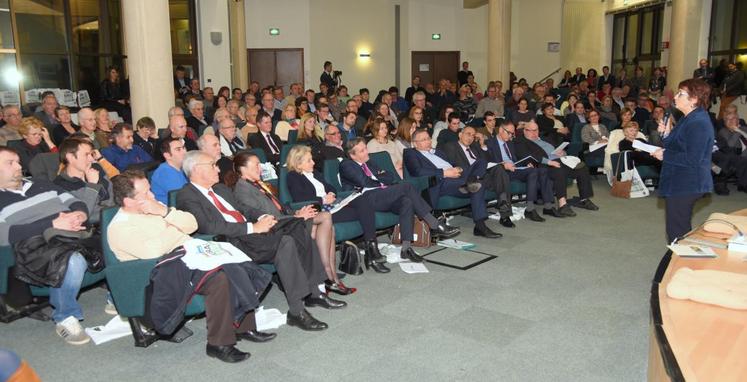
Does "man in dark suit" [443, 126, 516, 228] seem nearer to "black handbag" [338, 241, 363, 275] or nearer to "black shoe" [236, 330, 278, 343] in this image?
"black handbag" [338, 241, 363, 275]

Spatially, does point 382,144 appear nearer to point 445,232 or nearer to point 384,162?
point 384,162

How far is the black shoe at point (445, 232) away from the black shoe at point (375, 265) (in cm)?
93

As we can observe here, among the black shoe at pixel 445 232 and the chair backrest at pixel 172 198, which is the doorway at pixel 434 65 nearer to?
the black shoe at pixel 445 232

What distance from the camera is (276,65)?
55.3ft

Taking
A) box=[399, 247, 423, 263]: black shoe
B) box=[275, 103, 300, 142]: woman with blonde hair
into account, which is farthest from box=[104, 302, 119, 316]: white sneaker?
box=[275, 103, 300, 142]: woman with blonde hair

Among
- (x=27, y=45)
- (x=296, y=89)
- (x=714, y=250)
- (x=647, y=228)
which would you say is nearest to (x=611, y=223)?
(x=647, y=228)

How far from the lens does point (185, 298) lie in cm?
338

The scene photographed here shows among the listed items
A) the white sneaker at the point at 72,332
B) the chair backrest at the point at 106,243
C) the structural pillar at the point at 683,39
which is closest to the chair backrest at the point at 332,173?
the chair backrest at the point at 106,243

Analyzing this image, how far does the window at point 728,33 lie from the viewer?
42.0 feet

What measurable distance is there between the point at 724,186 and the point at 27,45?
10806 millimetres

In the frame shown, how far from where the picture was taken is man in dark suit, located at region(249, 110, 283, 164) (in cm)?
743

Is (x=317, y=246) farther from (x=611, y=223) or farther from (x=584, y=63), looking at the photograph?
(x=584, y=63)

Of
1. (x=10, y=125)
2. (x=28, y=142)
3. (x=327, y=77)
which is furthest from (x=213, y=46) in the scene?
(x=28, y=142)

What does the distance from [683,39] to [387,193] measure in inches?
415
